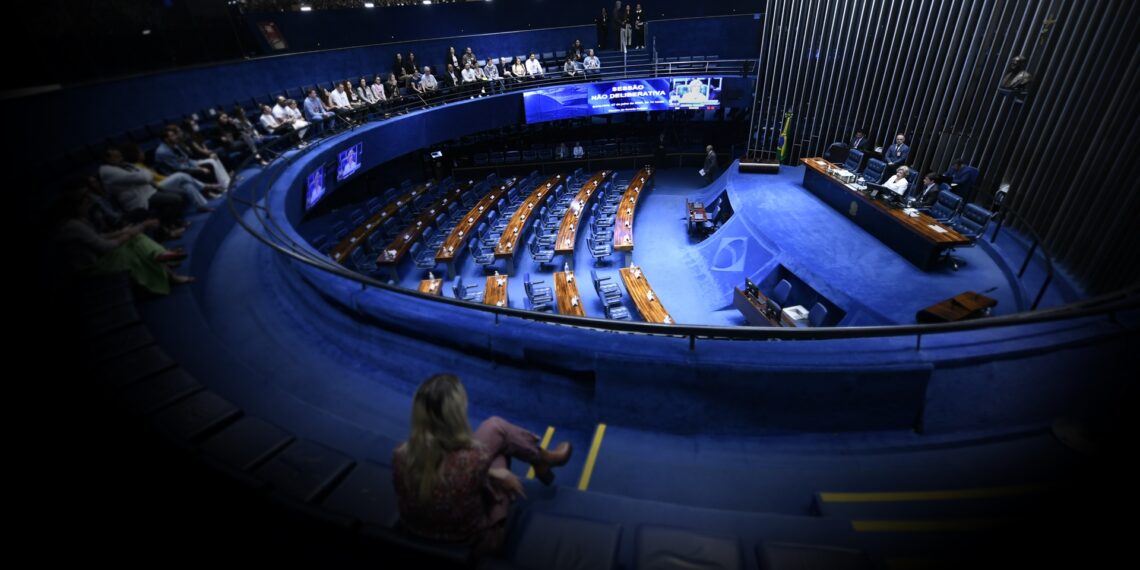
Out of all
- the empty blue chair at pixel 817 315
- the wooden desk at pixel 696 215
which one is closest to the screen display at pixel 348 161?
the wooden desk at pixel 696 215

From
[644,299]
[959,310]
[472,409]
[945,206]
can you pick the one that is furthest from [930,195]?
[472,409]

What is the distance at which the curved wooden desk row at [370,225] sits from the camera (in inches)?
402

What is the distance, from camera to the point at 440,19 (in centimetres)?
1481

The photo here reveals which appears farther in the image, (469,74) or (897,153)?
(469,74)

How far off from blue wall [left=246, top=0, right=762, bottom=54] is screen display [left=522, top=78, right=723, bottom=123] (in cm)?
305

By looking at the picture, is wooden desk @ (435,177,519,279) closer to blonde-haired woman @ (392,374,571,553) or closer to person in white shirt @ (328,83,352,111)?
person in white shirt @ (328,83,352,111)

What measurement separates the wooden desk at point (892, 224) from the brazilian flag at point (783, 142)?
259cm

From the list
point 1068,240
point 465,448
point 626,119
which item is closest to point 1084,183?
point 1068,240

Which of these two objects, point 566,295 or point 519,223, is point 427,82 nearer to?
point 519,223

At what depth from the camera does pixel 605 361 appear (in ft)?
10.2

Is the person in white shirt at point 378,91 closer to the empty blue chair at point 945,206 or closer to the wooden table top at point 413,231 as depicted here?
the wooden table top at point 413,231

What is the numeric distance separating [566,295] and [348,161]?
223 inches

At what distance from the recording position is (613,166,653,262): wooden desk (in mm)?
10304

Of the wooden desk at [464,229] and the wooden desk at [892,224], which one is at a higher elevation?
the wooden desk at [892,224]
